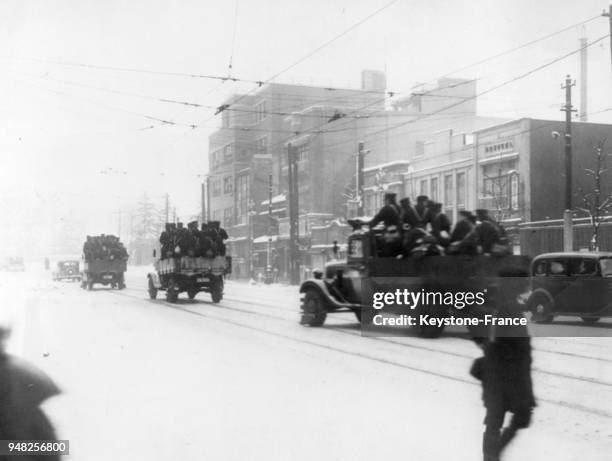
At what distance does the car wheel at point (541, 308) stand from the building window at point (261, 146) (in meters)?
48.4

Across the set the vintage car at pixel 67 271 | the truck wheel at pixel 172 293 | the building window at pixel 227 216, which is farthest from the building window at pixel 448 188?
the building window at pixel 227 216

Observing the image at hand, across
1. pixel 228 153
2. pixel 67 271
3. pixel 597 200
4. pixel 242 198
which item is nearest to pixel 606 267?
pixel 597 200

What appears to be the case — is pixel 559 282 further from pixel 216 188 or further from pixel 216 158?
pixel 216 158

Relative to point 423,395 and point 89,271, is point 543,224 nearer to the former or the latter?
point 89,271

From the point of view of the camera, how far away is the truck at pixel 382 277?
30.3 ft

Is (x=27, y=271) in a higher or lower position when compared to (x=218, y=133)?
lower

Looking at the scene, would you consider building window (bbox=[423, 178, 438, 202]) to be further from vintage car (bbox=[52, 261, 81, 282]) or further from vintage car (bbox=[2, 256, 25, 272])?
vintage car (bbox=[2, 256, 25, 272])

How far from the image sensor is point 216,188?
2707 inches

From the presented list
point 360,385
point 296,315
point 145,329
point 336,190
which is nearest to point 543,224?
point 296,315

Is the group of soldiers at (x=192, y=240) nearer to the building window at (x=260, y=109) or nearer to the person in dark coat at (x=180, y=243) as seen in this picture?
the person in dark coat at (x=180, y=243)

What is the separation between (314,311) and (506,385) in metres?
9.29

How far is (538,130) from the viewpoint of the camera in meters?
29.8

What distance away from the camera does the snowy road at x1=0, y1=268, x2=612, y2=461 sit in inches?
201

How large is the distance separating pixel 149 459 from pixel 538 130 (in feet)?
92.2
